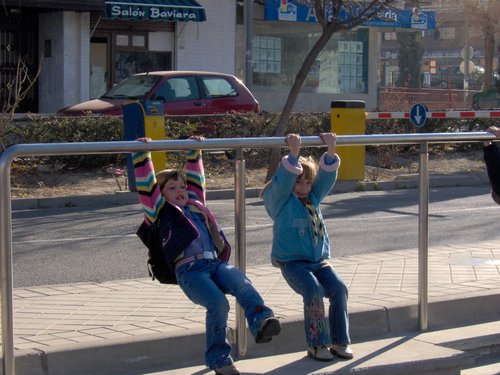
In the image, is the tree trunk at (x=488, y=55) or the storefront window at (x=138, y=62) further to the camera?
the tree trunk at (x=488, y=55)

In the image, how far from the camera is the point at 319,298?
18.1ft

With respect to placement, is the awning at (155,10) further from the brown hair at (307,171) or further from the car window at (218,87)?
the brown hair at (307,171)

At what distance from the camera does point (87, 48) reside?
2544 cm

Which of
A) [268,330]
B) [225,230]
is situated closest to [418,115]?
[225,230]

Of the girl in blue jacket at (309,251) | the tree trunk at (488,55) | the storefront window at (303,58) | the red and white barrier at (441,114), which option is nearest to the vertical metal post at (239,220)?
the girl in blue jacket at (309,251)

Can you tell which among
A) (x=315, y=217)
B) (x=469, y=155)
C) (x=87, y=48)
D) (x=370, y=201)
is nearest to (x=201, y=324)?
(x=315, y=217)

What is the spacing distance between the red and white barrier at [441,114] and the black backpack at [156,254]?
11965mm

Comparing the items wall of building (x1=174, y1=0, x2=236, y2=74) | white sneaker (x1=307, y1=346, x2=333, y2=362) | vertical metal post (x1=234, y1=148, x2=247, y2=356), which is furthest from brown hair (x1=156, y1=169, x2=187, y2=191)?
wall of building (x1=174, y1=0, x2=236, y2=74)

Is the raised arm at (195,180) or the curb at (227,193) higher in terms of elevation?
the raised arm at (195,180)

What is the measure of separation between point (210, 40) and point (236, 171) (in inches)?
924

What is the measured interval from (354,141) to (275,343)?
4.25 ft

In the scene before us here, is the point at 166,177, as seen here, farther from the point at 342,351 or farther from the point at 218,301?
the point at 342,351

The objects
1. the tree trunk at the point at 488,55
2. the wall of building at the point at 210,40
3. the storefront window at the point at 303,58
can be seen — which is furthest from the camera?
the tree trunk at the point at 488,55

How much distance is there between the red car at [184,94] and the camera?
1838 centimetres
